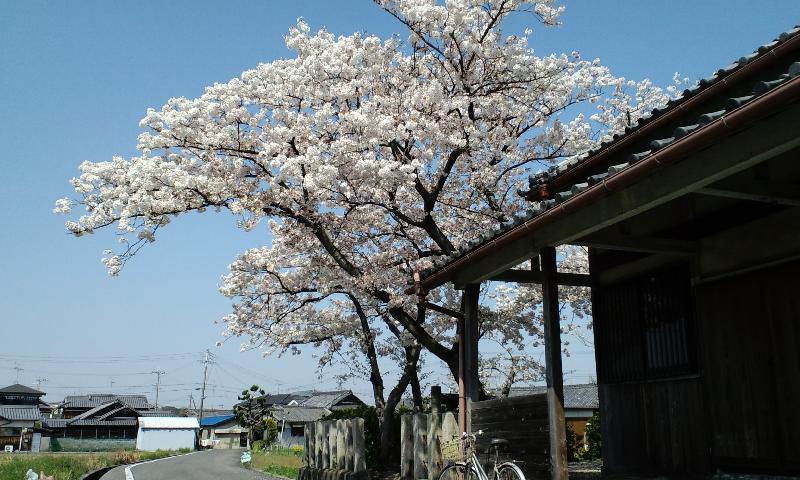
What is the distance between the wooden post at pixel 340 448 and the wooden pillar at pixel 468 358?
545 cm

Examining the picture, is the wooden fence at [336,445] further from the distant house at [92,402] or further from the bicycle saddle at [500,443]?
the distant house at [92,402]

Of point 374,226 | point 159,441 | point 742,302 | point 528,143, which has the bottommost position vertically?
point 159,441

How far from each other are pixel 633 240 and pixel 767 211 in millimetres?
1232

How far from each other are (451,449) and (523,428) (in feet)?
5.81

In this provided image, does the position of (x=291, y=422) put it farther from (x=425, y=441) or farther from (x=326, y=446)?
(x=425, y=441)

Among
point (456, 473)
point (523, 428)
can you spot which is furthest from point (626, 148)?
point (456, 473)

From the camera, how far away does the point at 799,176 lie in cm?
601

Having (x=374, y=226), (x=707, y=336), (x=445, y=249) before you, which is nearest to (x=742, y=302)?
(x=707, y=336)

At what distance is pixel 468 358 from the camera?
8242 millimetres

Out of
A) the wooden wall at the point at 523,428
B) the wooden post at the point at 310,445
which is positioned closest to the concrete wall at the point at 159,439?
the wooden post at the point at 310,445

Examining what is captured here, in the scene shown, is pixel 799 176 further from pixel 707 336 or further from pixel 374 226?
pixel 374 226

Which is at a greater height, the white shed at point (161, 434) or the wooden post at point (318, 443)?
the wooden post at point (318, 443)

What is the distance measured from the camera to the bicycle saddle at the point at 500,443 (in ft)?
22.8

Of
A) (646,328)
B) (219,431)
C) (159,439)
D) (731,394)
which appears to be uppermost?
(646,328)
